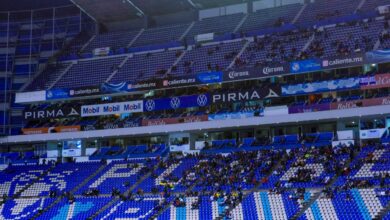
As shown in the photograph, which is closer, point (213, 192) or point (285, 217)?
point (285, 217)

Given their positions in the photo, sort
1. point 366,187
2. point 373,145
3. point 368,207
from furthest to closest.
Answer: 1. point 373,145
2. point 366,187
3. point 368,207

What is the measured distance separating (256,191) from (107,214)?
1095 centimetres

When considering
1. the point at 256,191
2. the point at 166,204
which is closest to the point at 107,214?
the point at 166,204

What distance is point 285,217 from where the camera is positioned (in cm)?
4088

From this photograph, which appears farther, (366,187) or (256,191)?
(256,191)

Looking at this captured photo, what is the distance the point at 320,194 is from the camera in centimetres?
4294

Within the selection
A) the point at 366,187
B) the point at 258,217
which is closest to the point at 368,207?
the point at 366,187

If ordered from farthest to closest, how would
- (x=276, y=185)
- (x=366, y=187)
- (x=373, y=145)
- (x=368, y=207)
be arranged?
(x=373, y=145) < (x=276, y=185) < (x=366, y=187) < (x=368, y=207)

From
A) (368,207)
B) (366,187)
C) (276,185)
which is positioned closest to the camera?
(368,207)

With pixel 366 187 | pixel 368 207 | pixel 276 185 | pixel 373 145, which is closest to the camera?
pixel 368 207

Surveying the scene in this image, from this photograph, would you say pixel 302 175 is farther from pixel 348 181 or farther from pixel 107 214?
pixel 107 214

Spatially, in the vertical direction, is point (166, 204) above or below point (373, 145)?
below

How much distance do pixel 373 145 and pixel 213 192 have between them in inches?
502

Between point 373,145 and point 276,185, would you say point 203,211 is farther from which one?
point 373,145
